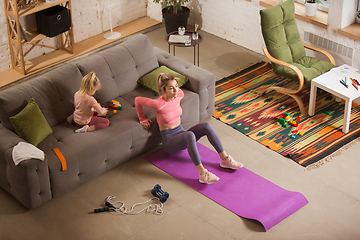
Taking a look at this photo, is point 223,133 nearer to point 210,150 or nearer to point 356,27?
point 210,150

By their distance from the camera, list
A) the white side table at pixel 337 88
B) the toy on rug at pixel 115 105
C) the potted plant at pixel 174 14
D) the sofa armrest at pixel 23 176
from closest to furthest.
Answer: the sofa armrest at pixel 23 176 < the toy on rug at pixel 115 105 < the white side table at pixel 337 88 < the potted plant at pixel 174 14

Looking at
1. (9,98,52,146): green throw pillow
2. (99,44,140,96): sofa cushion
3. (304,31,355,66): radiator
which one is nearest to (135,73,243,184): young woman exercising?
(99,44,140,96): sofa cushion

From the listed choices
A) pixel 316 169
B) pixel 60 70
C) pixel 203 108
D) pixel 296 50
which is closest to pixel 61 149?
pixel 60 70

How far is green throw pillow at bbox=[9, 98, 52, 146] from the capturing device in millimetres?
4273

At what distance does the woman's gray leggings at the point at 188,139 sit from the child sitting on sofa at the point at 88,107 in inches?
26.1

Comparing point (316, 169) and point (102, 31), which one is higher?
point (102, 31)

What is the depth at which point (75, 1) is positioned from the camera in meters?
7.00

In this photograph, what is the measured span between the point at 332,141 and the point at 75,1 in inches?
173

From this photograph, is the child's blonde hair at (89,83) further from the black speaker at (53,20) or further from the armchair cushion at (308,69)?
the armchair cushion at (308,69)

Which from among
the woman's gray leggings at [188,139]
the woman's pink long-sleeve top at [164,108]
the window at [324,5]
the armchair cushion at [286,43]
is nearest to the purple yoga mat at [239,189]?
the woman's gray leggings at [188,139]

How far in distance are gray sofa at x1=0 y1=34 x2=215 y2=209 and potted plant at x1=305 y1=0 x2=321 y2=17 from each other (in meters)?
1.92

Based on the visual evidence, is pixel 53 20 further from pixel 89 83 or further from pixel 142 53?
pixel 89 83

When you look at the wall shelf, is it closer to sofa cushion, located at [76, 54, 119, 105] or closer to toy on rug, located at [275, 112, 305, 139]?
toy on rug, located at [275, 112, 305, 139]

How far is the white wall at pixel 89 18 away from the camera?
6460mm
